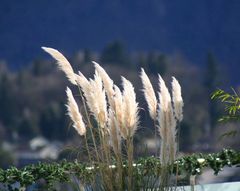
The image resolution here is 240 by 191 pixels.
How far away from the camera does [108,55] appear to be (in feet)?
238

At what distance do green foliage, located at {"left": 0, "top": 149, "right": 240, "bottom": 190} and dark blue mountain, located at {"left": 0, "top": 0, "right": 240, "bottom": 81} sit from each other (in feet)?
233

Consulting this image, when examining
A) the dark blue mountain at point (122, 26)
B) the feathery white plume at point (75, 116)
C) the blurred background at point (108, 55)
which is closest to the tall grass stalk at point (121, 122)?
the feathery white plume at point (75, 116)

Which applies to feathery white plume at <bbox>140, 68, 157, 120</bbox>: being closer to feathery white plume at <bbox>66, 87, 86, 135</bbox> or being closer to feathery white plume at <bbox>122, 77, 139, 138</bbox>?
feathery white plume at <bbox>122, 77, 139, 138</bbox>

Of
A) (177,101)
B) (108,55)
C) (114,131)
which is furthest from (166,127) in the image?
(108,55)

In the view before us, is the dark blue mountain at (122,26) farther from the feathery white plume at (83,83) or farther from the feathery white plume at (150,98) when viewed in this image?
the feathery white plume at (83,83)

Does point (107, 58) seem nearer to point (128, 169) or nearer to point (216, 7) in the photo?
point (216, 7)

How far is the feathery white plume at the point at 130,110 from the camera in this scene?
12.0ft

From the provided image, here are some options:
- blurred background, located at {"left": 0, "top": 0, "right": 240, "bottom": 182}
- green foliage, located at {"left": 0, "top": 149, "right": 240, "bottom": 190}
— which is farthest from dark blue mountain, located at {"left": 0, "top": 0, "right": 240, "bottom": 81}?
green foliage, located at {"left": 0, "top": 149, "right": 240, "bottom": 190}

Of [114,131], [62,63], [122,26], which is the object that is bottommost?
[114,131]

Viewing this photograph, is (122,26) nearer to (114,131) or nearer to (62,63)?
(62,63)

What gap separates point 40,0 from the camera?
91.8 m

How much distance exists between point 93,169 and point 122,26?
87.2m

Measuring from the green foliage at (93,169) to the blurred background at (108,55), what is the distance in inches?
1774

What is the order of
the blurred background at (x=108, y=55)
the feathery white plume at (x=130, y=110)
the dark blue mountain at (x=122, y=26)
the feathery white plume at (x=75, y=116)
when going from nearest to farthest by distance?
the feathery white plume at (x=130, y=110), the feathery white plume at (x=75, y=116), the blurred background at (x=108, y=55), the dark blue mountain at (x=122, y=26)
